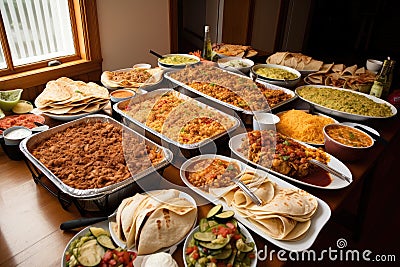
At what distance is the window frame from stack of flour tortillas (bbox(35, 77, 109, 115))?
1.59ft

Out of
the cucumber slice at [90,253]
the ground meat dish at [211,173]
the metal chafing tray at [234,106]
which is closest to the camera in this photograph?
the cucumber slice at [90,253]

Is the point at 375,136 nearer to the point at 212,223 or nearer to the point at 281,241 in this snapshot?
the point at 281,241

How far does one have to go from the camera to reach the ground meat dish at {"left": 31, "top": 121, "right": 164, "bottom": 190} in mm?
1192

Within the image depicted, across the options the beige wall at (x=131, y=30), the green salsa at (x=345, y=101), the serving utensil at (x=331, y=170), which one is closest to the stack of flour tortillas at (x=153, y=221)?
the serving utensil at (x=331, y=170)

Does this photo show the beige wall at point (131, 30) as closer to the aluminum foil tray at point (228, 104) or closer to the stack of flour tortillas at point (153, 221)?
the aluminum foil tray at point (228, 104)

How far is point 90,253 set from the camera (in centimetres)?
92

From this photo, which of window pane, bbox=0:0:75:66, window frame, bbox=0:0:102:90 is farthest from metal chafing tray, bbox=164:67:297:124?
window pane, bbox=0:0:75:66

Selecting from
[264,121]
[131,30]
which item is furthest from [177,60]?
[264,121]

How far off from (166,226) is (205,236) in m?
0.14

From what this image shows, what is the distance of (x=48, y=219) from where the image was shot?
114cm

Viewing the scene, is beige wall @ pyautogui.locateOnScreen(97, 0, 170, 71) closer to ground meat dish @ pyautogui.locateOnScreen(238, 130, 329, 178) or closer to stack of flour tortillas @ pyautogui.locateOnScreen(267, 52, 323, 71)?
stack of flour tortillas @ pyautogui.locateOnScreen(267, 52, 323, 71)

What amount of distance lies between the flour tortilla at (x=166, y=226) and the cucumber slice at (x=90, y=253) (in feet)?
0.40

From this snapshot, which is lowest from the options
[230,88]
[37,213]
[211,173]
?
[37,213]

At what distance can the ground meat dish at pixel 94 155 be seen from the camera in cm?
119
